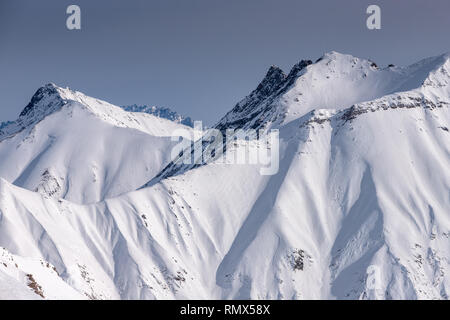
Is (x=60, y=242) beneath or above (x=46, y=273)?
beneath

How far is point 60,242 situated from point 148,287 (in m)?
29.4
